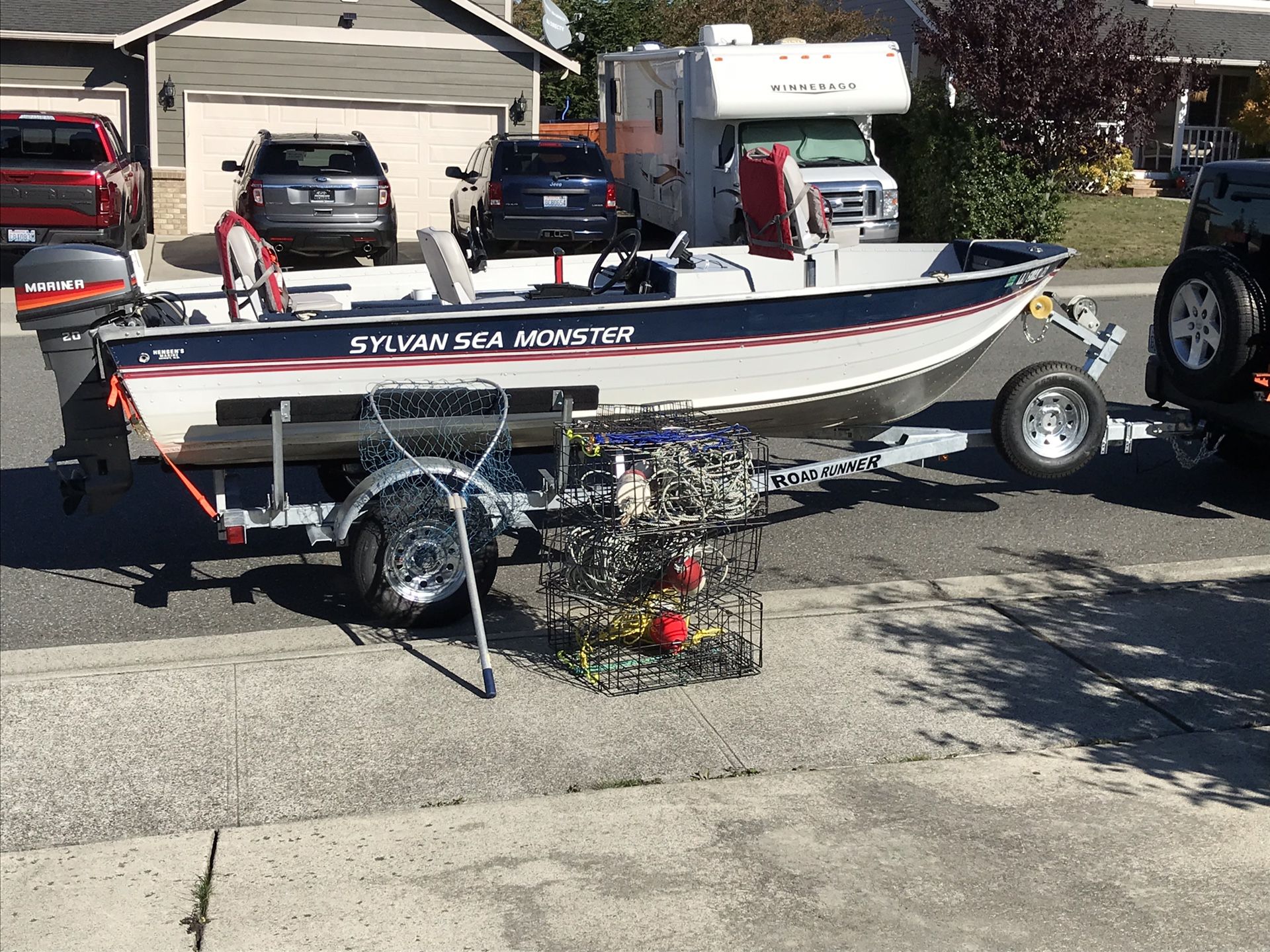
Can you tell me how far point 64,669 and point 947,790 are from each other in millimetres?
4097

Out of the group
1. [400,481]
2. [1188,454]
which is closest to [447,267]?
[400,481]

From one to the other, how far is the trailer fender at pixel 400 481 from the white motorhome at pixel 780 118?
39.8 feet

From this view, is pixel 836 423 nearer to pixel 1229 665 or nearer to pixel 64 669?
pixel 1229 665

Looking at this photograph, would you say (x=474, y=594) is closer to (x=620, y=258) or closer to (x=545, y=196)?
(x=620, y=258)

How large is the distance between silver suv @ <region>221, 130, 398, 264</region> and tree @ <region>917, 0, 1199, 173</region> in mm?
7885

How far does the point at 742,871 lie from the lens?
4977 millimetres

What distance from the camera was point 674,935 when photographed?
4.59 meters

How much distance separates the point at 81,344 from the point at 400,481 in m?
1.75

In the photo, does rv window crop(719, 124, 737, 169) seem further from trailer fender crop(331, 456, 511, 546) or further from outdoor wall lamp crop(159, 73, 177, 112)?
trailer fender crop(331, 456, 511, 546)

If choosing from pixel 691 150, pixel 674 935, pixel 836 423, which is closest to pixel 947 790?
pixel 674 935

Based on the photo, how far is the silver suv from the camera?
708 inches

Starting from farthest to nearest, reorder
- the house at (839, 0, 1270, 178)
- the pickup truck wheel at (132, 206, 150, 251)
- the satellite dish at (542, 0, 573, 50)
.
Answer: the house at (839, 0, 1270, 178), the satellite dish at (542, 0, 573, 50), the pickup truck wheel at (132, 206, 150, 251)

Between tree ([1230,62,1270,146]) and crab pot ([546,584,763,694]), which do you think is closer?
crab pot ([546,584,763,694])

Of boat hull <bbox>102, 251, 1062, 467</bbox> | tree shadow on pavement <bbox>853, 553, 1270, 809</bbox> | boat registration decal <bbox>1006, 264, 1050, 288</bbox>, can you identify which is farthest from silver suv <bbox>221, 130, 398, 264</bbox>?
tree shadow on pavement <bbox>853, 553, 1270, 809</bbox>
